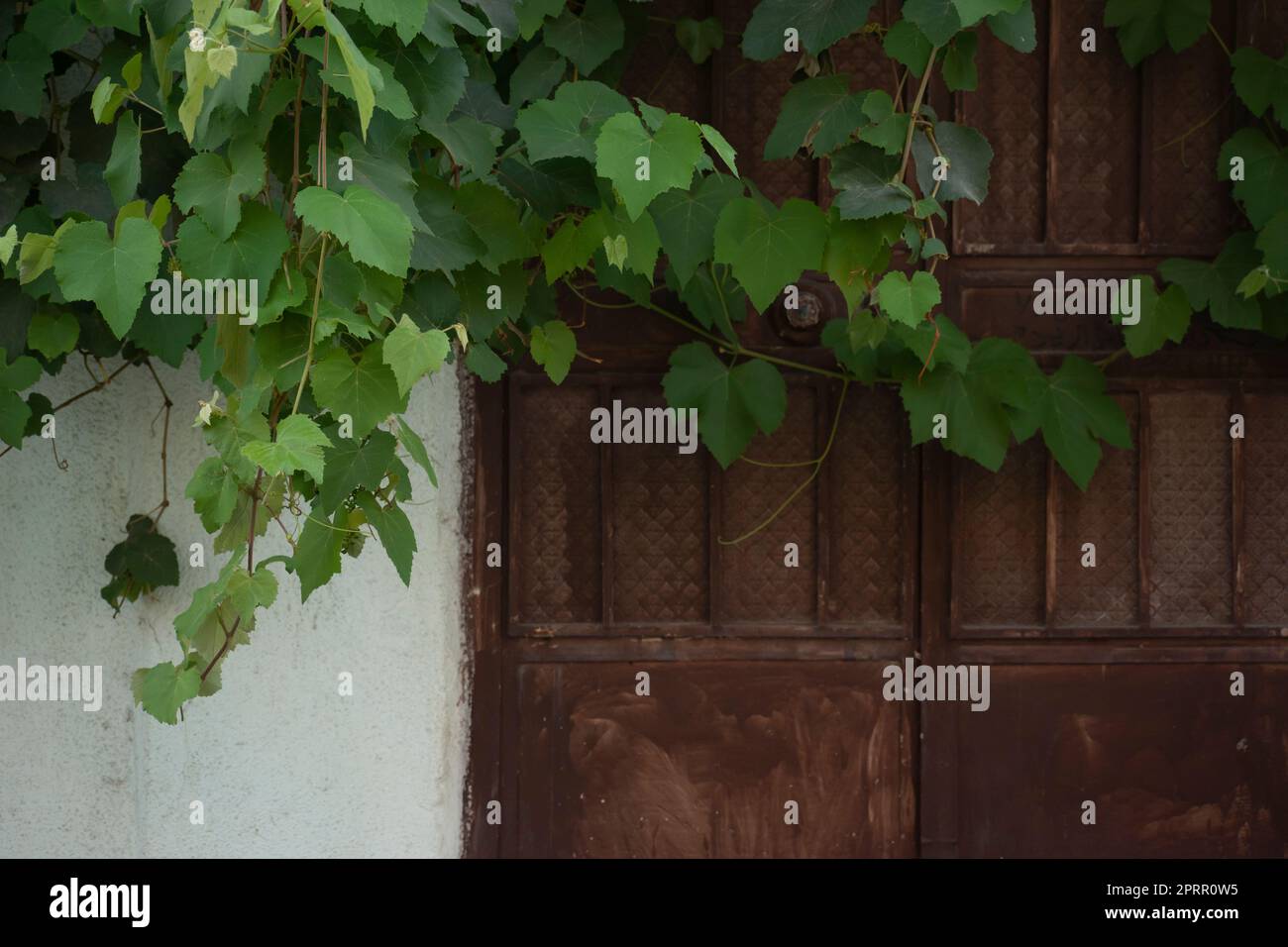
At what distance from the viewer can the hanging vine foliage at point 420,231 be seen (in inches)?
66.1

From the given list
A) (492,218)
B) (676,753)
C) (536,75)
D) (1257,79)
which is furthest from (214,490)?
(1257,79)

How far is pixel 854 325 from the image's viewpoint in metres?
2.38

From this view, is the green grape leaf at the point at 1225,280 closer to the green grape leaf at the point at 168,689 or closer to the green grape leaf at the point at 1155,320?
the green grape leaf at the point at 1155,320

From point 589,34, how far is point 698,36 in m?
0.28

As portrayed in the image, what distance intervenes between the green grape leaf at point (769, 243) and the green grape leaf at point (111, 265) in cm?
80

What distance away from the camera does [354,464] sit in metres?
1.74

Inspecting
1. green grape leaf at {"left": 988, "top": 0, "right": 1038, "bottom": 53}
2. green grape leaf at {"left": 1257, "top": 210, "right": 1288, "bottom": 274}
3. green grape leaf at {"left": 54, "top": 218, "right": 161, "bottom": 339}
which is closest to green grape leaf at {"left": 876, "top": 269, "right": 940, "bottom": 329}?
green grape leaf at {"left": 988, "top": 0, "right": 1038, "bottom": 53}

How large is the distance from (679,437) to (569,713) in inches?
21.5

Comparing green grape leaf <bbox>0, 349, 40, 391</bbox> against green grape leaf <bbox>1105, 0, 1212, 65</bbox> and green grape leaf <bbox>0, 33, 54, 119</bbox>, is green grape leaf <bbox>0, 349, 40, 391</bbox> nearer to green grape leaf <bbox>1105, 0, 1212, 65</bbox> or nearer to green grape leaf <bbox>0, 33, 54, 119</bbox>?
green grape leaf <bbox>0, 33, 54, 119</bbox>

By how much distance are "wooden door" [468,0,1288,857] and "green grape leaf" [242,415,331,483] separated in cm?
104

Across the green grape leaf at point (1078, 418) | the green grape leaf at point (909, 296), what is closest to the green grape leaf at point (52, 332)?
the green grape leaf at point (909, 296)

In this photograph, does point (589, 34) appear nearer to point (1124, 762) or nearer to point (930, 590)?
point (930, 590)

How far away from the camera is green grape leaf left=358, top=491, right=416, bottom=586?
1766 millimetres

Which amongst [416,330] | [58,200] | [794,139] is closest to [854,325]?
[794,139]
